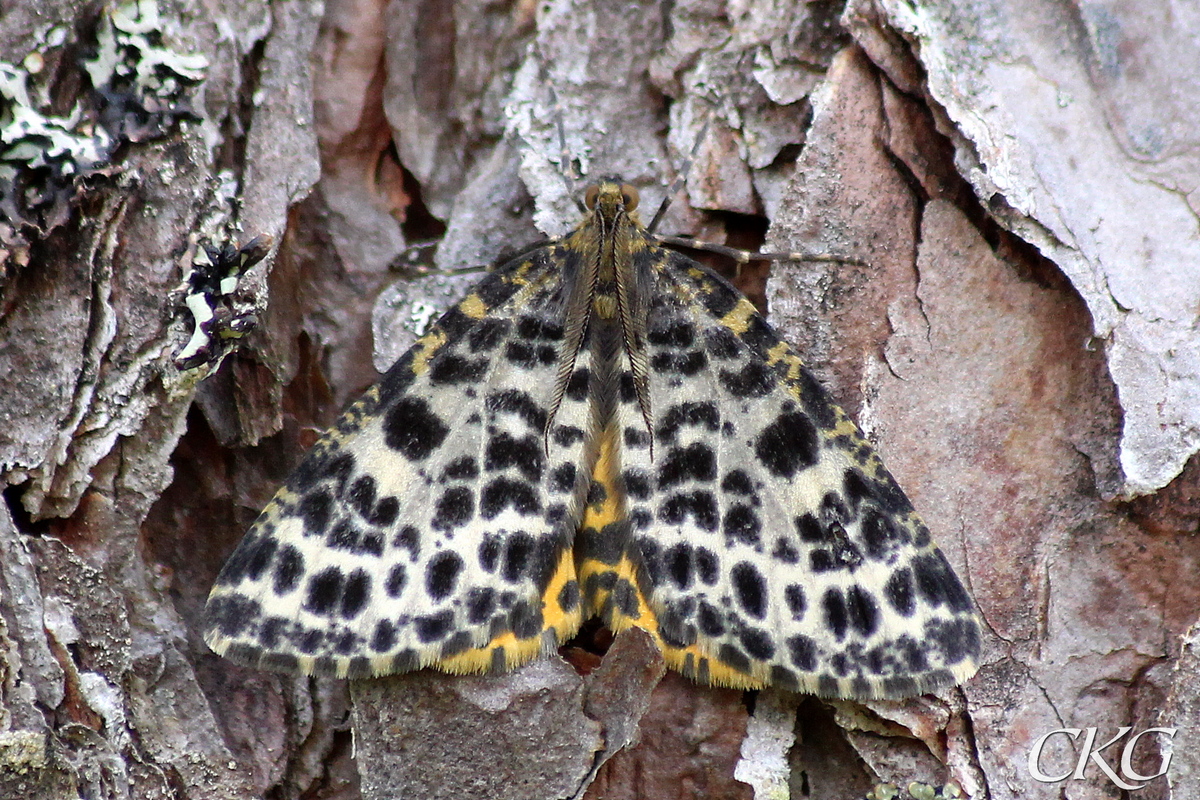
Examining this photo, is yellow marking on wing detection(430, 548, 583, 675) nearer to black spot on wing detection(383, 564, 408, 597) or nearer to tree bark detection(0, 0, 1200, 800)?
tree bark detection(0, 0, 1200, 800)

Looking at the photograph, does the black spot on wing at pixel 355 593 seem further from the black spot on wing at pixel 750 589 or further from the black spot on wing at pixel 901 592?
the black spot on wing at pixel 901 592

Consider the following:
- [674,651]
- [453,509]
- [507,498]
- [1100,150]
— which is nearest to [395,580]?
[453,509]

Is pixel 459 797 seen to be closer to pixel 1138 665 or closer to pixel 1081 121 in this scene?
pixel 1138 665

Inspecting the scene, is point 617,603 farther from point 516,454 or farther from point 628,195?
point 628,195

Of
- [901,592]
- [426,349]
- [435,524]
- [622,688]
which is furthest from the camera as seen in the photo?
[426,349]

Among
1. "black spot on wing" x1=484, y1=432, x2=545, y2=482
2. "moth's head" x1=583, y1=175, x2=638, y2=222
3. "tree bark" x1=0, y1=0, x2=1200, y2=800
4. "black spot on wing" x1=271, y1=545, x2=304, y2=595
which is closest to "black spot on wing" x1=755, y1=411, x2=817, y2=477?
"tree bark" x1=0, y1=0, x2=1200, y2=800

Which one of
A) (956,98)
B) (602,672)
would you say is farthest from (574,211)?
(602,672)

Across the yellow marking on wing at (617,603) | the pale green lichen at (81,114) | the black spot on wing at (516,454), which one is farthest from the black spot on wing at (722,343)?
the pale green lichen at (81,114)
